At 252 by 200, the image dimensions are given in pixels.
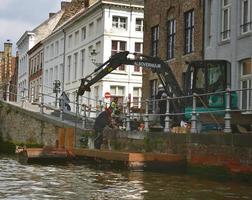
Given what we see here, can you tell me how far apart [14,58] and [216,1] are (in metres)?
66.1

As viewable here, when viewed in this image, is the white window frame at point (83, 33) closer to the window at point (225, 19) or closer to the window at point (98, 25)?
the window at point (98, 25)

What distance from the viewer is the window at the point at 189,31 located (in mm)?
28031

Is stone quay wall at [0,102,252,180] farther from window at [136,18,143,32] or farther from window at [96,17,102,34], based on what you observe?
window at [136,18,143,32]

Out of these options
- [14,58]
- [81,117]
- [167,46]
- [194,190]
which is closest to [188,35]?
[167,46]

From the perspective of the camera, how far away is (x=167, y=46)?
100ft

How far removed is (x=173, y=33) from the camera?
2995cm

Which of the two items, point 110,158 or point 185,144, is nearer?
point 185,144

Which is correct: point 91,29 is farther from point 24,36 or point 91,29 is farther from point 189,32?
point 24,36

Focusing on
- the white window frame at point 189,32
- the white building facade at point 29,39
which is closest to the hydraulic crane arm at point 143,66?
the white window frame at point 189,32

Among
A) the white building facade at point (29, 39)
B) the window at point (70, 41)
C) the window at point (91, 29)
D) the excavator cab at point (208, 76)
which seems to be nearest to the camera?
the excavator cab at point (208, 76)

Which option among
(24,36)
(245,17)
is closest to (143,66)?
(245,17)

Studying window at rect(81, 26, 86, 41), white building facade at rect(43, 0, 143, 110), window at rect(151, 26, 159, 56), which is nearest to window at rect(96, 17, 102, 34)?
white building facade at rect(43, 0, 143, 110)

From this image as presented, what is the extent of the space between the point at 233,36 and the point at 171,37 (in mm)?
6662

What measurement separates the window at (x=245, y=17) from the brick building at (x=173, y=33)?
338 cm
